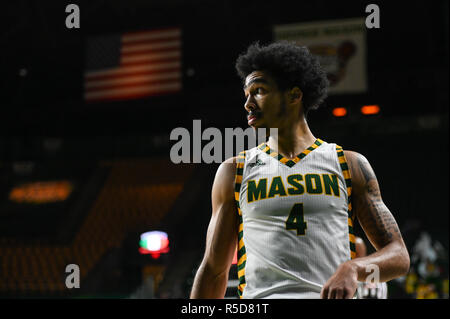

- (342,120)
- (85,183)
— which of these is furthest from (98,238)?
(342,120)

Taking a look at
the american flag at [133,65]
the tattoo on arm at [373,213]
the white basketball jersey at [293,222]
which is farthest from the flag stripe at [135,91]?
the tattoo on arm at [373,213]

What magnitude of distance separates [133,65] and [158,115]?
163 inches

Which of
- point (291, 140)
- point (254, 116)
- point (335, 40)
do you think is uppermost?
point (335, 40)

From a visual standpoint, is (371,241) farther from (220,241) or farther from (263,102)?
(263,102)

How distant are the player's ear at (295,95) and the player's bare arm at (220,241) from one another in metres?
0.42

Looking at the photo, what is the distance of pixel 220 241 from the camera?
2445 mm

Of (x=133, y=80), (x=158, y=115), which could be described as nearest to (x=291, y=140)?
(x=133, y=80)

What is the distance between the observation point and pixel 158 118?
1722 centimetres

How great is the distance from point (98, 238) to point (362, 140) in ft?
25.4

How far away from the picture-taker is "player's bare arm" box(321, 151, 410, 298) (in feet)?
6.49

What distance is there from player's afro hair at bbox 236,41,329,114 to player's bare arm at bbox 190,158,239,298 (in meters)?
0.47

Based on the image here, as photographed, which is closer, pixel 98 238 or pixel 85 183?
pixel 98 238
